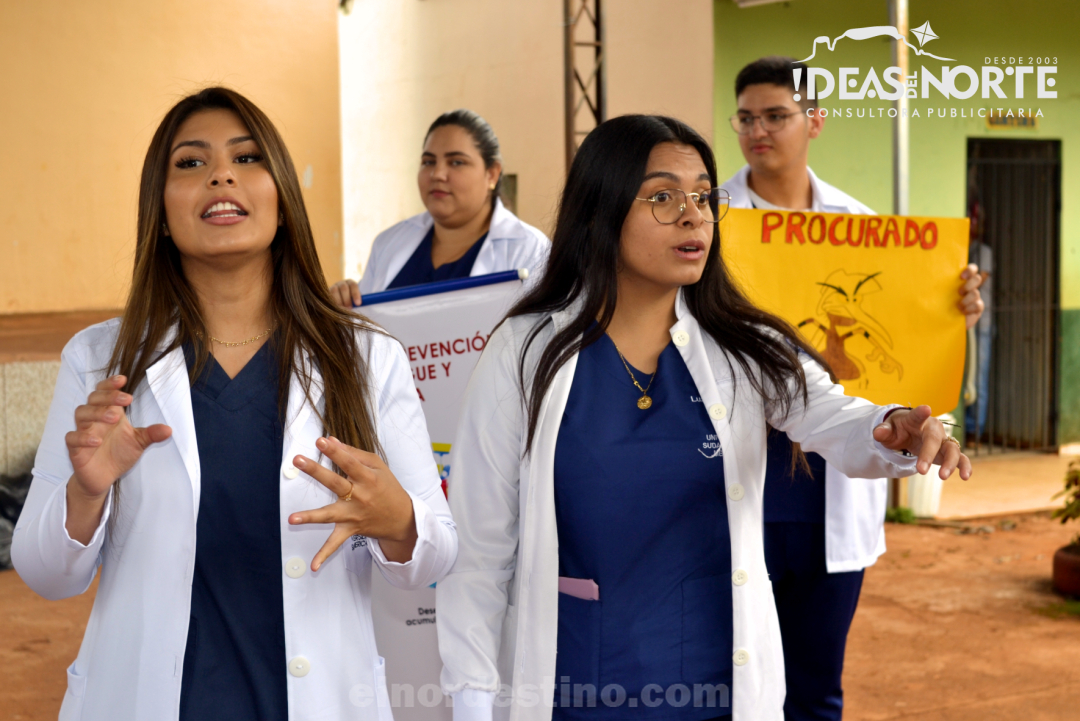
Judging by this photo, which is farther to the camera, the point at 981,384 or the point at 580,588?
the point at 981,384

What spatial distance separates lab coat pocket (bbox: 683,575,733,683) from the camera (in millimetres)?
1980

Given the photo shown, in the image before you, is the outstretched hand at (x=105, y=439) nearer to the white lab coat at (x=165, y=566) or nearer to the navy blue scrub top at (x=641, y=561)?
the white lab coat at (x=165, y=566)

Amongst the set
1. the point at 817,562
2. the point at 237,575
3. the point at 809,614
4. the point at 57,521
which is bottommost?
the point at 809,614

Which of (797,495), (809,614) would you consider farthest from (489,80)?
(809,614)

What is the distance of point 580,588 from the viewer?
1.98 m

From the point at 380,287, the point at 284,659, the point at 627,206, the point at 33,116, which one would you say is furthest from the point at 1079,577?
the point at 33,116

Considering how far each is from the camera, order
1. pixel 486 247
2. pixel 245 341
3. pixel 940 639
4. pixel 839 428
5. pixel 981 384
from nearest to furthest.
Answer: pixel 245 341
pixel 839 428
pixel 486 247
pixel 940 639
pixel 981 384

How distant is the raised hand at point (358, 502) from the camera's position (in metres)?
1.59

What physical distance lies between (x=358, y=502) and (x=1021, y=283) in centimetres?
903

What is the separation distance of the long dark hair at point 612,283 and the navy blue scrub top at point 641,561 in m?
0.19

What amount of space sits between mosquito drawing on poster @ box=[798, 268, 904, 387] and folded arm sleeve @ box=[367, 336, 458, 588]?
179cm

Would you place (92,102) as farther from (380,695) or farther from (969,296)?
(380,695)

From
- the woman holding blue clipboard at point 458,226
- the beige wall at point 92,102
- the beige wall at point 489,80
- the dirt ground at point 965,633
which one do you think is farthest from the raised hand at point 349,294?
the beige wall at point 92,102

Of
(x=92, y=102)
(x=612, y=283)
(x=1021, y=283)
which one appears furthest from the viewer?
(x=92, y=102)
